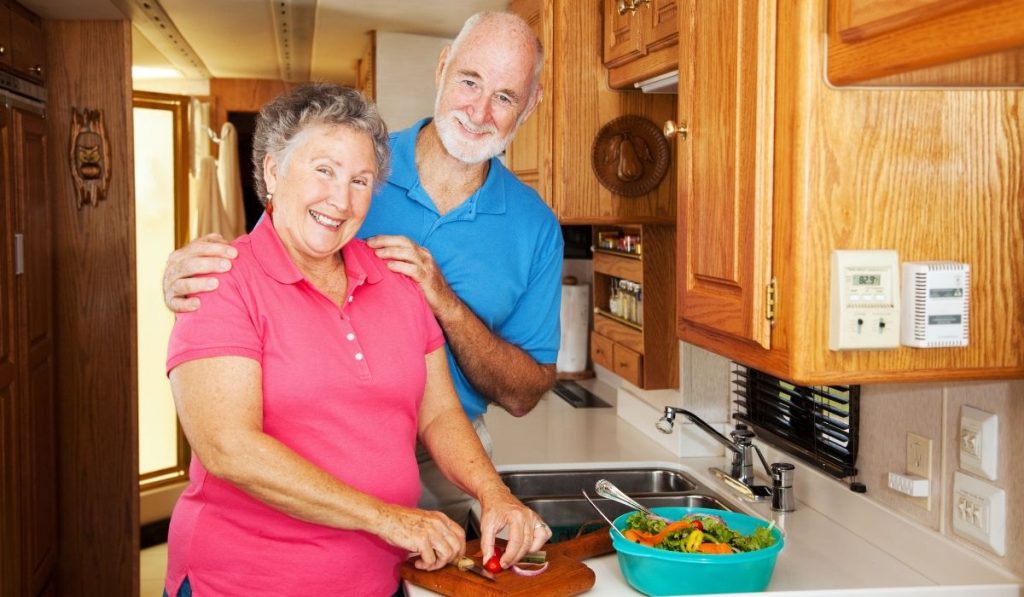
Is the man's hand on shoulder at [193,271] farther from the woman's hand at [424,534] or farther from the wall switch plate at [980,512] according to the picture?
the wall switch plate at [980,512]

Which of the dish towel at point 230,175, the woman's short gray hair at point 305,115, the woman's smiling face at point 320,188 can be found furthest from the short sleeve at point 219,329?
the dish towel at point 230,175

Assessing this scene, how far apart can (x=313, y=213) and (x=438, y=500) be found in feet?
2.81

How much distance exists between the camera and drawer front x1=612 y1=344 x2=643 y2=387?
9.37 feet

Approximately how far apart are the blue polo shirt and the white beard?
85 millimetres

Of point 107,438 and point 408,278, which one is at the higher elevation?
point 408,278

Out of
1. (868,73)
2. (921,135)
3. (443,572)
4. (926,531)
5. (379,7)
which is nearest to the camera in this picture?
(868,73)

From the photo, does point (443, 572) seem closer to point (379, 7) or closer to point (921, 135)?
point (921, 135)

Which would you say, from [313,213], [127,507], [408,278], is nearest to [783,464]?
[408,278]

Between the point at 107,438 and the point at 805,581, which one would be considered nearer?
the point at 805,581

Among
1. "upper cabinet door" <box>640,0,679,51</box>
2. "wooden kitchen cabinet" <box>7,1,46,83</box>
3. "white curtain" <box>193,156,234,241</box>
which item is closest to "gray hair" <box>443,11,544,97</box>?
"upper cabinet door" <box>640,0,679,51</box>

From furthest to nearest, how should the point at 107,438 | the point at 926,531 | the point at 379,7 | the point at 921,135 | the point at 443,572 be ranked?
the point at 107,438 → the point at 379,7 → the point at 926,531 → the point at 443,572 → the point at 921,135

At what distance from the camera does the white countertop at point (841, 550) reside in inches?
Result: 67.4

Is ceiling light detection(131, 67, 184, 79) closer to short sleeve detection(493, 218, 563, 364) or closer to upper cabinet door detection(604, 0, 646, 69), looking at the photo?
upper cabinet door detection(604, 0, 646, 69)

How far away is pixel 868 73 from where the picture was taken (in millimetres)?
1248
